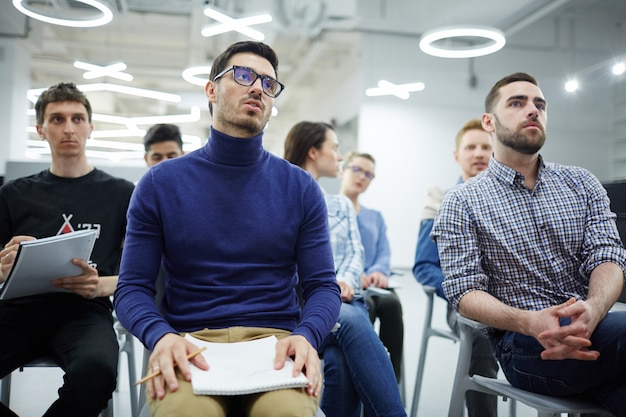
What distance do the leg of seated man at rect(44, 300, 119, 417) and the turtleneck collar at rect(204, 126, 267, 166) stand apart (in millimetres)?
662

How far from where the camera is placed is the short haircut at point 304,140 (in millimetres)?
2461

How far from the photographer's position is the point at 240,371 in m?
1.10

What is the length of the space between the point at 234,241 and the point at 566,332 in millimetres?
895

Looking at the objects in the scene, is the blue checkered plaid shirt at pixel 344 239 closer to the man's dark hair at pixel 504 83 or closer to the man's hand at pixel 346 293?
the man's hand at pixel 346 293

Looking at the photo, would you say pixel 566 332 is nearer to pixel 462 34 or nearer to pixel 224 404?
pixel 224 404

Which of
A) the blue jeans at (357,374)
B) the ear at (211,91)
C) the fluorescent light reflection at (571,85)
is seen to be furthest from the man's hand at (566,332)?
the fluorescent light reflection at (571,85)

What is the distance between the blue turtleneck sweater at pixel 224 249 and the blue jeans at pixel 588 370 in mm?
569

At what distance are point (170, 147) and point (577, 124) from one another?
315 inches

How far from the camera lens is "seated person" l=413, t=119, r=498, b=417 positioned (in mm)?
1964

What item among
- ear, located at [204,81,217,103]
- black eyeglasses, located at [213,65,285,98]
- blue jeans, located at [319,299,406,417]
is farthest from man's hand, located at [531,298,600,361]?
ear, located at [204,81,217,103]

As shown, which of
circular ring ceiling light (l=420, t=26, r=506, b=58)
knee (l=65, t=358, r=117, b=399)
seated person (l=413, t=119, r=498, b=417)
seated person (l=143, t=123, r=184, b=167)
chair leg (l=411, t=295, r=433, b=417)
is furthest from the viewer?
circular ring ceiling light (l=420, t=26, r=506, b=58)

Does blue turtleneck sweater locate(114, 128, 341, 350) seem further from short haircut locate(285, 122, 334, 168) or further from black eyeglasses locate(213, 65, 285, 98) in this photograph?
short haircut locate(285, 122, 334, 168)

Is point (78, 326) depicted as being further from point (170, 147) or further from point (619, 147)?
point (619, 147)

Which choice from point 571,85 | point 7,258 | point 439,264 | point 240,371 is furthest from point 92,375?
point 571,85
